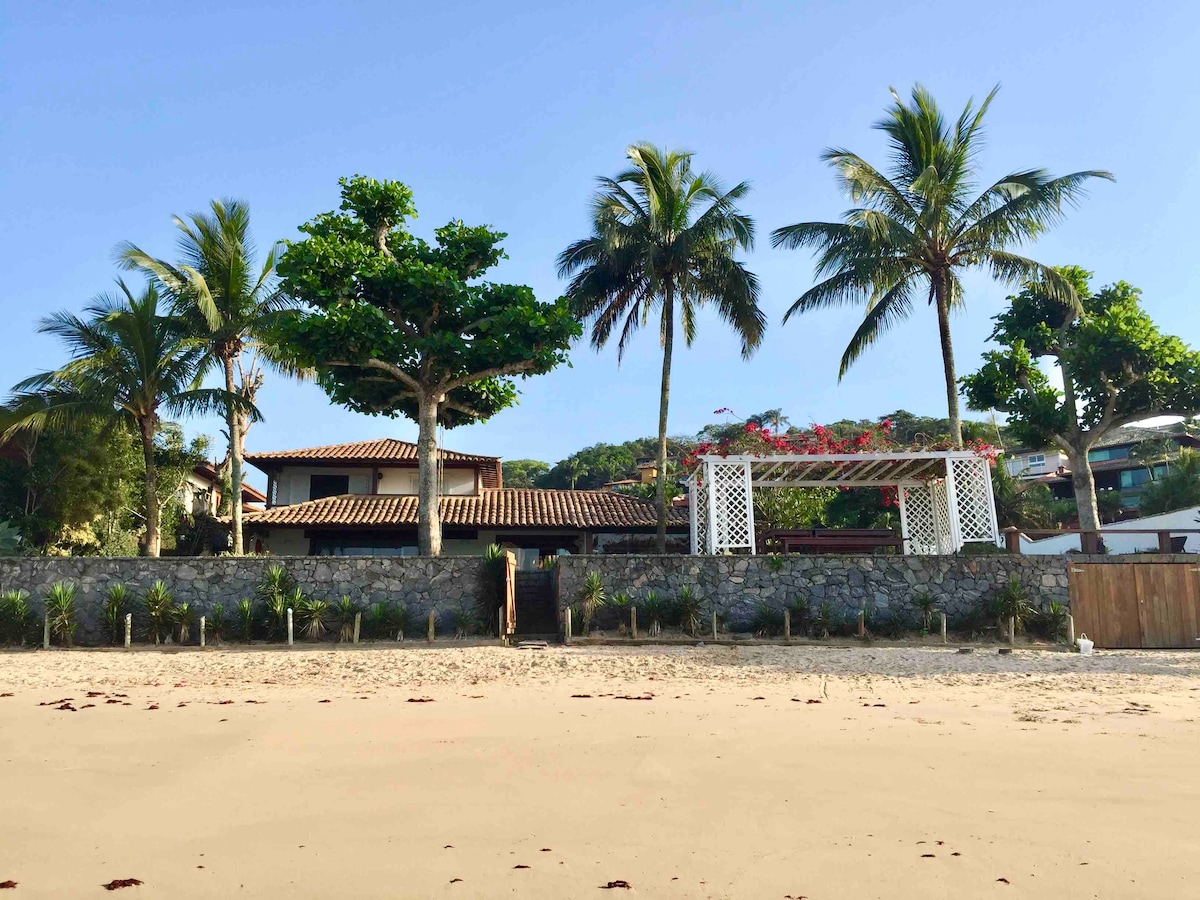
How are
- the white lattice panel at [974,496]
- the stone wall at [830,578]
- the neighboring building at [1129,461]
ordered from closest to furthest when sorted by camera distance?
the stone wall at [830,578]
the white lattice panel at [974,496]
the neighboring building at [1129,461]

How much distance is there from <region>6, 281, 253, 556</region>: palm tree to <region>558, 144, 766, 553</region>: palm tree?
9.08 metres

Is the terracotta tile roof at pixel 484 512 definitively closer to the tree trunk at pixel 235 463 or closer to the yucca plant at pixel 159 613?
the tree trunk at pixel 235 463

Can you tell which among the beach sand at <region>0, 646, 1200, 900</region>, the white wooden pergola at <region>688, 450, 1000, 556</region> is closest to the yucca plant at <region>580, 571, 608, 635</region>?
the white wooden pergola at <region>688, 450, 1000, 556</region>

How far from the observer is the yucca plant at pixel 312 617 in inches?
626

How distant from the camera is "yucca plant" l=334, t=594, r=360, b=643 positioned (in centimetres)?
1591

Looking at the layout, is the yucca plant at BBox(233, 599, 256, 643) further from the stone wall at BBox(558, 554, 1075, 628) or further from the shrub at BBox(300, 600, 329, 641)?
the stone wall at BBox(558, 554, 1075, 628)

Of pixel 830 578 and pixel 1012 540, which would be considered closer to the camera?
pixel 830 578

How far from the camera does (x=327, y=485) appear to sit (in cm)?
2812

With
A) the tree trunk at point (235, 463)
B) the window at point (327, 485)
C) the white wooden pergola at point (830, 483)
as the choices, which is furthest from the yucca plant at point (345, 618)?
the window at point (327, 485)

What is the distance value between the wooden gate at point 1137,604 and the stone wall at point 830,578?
35 centimetres

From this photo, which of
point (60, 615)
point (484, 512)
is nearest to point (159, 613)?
point (60, 615)

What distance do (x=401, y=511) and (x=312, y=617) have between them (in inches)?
394

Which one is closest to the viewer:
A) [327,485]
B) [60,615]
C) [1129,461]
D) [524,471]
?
[60,615]

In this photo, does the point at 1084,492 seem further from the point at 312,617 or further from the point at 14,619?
the point at 14,619
